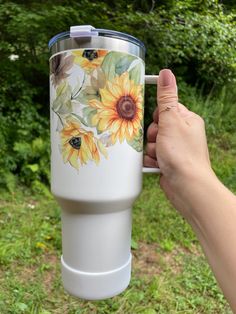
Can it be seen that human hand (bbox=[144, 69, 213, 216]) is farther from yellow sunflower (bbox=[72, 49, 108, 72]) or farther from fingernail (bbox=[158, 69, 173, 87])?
yellow sunflower (bbox=[72, 49, 108, 72])

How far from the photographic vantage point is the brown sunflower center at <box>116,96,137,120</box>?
740mm

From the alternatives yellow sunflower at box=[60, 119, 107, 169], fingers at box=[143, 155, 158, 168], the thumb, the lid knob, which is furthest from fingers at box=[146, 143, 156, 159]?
the lid knob

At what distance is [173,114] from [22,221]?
1531 mm

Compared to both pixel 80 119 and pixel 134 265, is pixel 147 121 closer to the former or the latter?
pixel 134 265

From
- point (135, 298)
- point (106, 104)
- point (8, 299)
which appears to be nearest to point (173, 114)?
point (106, 104)

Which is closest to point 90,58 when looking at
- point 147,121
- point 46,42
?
point 46,42

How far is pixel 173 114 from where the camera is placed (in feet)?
2.75

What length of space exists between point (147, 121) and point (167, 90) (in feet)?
8.78

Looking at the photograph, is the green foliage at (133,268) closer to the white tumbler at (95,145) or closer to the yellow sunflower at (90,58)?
the white tumbler at (95,145)

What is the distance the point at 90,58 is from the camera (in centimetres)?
71

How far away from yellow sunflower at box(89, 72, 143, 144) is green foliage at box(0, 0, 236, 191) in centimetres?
194

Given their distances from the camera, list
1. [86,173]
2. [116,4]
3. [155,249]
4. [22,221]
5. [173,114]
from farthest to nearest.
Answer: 1. [116,4]
2. [22,221]
3. [155,249]
4. [173,114]
5. [86,173]

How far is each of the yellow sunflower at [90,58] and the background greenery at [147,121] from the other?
111 cm

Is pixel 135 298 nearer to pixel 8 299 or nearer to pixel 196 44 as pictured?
pixel 8 299
